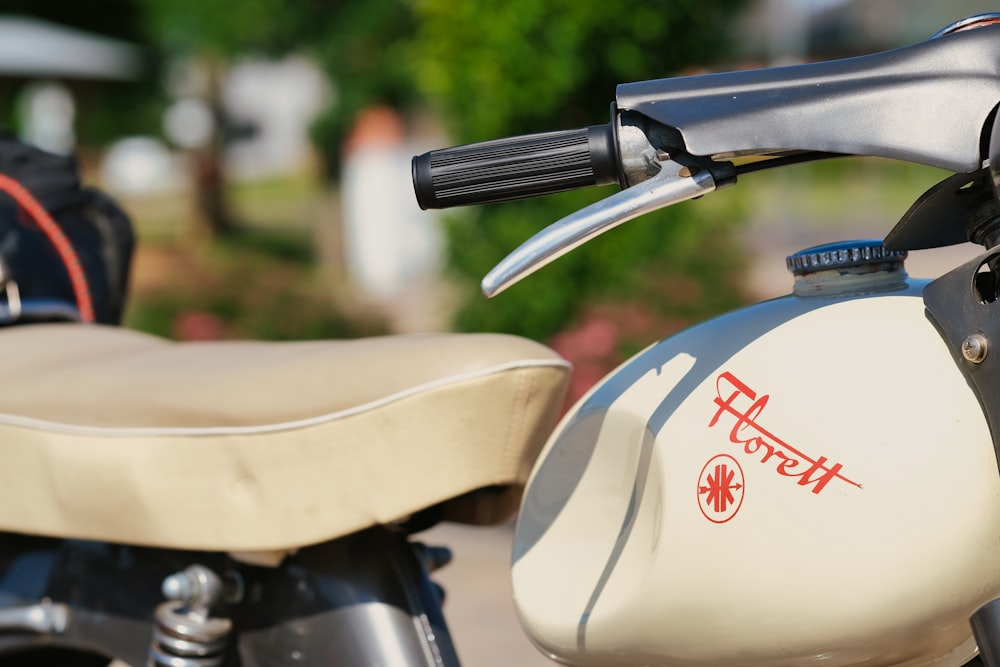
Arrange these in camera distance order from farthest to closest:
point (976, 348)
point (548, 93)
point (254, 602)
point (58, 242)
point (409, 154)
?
1. point (409, 154)
2. point (548, 93)
3. point (58, 242)
4. point (254, 602)
5. point (976, 348)

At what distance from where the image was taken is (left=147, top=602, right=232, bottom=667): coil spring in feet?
4.97

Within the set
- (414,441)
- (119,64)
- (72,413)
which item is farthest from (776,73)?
(119,64)

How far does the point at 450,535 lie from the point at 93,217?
2.32m

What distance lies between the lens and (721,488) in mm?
1075

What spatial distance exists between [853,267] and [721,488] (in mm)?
244

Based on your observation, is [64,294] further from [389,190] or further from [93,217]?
[389,190]

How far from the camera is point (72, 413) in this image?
1570 mm

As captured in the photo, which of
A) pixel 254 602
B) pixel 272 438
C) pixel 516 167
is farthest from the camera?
pixel 254 602

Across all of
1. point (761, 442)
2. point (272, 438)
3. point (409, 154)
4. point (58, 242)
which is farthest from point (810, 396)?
point (409, 154)

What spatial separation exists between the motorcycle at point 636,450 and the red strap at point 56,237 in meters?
0.57

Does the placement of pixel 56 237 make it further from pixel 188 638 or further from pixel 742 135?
pixel 742 135

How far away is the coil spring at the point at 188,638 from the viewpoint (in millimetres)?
1515

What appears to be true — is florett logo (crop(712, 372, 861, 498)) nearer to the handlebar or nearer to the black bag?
the handlebar

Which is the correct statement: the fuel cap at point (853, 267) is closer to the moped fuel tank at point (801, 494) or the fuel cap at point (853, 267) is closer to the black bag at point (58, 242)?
the moped fuel tank at point (801, 494)
